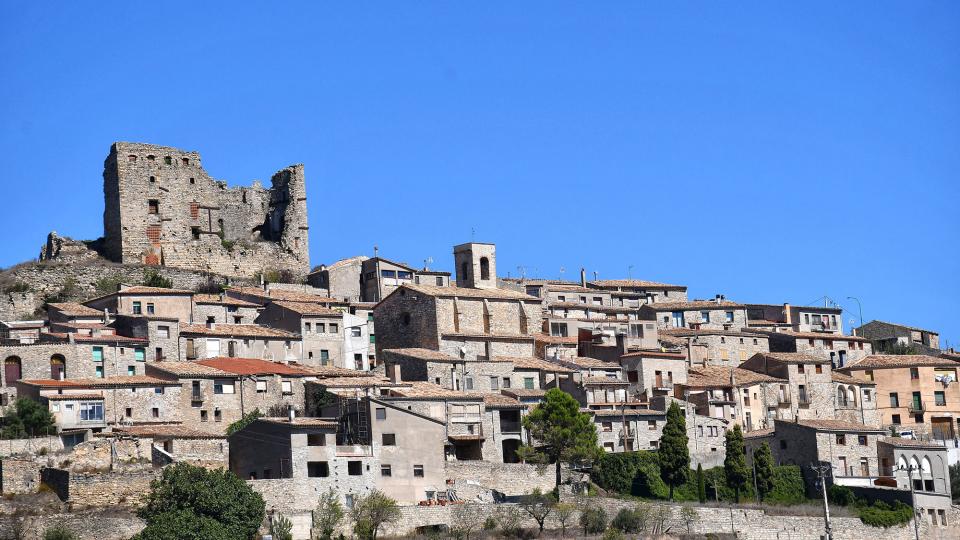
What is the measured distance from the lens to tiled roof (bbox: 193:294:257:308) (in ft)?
275

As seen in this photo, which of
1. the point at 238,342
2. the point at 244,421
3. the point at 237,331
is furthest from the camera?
the point at 237,331

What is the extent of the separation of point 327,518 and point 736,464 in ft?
71.4

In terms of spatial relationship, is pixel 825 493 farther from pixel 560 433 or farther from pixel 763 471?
pixel 560 433

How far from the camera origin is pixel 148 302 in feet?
265

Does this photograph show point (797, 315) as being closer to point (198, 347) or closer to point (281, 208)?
point (281, 208)

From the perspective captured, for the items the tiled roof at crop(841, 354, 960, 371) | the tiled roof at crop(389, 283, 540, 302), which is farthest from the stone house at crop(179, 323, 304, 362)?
the tiled roof at crop(841, 354, 960, 371)

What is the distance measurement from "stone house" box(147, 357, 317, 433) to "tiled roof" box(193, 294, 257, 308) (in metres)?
9.58

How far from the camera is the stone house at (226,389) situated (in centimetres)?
6988

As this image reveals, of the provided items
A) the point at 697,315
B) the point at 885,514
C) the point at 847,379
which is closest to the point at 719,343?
the point at 697,315

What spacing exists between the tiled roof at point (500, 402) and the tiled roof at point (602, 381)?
14.3ft

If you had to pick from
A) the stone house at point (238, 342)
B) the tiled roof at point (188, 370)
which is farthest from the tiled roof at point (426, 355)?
the tiled roof at point (188, 370)

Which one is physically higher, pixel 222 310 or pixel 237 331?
pixel 222 310

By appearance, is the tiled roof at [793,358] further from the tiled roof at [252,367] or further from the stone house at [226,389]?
the stone house at [226,389]

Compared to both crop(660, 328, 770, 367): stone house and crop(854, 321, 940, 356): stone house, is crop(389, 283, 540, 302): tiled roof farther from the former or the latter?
crop(854, 321, 940, 356): stone house
